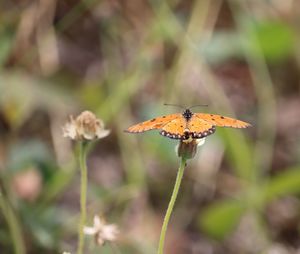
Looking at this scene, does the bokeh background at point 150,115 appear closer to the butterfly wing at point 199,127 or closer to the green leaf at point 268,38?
the green leaf at point 268,38

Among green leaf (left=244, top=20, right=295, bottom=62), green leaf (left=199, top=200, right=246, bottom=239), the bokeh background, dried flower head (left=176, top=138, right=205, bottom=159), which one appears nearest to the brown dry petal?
the bokeh background

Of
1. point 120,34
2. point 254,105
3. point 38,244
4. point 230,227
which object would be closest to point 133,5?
point 120,34

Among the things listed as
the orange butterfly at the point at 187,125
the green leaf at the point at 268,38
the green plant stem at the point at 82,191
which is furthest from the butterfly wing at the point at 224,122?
the green leaf at the point at 268,38

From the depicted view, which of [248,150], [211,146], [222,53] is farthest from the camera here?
[222,53]

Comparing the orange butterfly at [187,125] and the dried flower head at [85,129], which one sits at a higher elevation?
the dried flower head at [85,129]

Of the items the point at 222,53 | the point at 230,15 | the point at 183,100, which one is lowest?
the point at 183,100

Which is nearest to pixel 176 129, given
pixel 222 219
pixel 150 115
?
pixel 222 219

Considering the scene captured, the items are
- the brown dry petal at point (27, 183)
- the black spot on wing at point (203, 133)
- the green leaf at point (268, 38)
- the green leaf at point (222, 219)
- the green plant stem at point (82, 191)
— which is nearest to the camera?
the black spot on wing at point (203, 133)

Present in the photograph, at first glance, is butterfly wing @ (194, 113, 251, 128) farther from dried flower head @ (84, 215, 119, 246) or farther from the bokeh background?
the bokeh background

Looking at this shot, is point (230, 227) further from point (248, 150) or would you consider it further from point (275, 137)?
point (275, 137)
